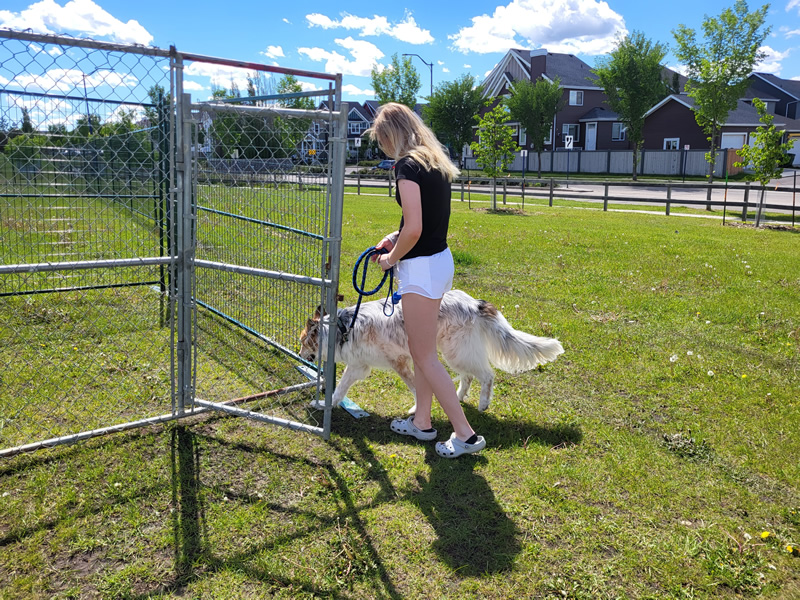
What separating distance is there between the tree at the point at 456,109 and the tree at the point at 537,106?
332 centimetres

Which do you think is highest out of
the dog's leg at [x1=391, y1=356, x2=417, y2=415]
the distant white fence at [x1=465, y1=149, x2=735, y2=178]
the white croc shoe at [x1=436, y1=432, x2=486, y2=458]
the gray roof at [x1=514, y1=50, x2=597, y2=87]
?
the gray roof at [x1=514, y1=50, x2=597, y2=87]

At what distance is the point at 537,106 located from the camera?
145ft

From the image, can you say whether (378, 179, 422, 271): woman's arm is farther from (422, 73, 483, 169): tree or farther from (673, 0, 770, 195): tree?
(422, 73, 483, 169): tree

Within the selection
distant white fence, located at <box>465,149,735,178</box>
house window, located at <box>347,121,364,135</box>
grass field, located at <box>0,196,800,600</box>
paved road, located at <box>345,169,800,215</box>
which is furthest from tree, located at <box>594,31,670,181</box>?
grass field, located at <box>0,196,800,600</box>

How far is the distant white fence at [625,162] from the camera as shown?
126 feet

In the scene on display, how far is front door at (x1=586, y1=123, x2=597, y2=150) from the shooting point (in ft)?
165

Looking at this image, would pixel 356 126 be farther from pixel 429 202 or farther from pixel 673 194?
pixel 429 202

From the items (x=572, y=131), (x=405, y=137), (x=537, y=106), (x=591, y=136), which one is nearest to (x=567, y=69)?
(x=572, y=131)

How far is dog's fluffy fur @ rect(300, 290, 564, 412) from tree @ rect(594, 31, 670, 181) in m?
37.2

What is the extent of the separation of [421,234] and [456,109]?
4668 centimetres

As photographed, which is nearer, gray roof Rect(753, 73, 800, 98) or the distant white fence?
the distant white fence

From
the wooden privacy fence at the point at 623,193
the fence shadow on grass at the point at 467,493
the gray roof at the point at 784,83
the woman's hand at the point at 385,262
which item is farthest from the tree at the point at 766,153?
the gray roof at the point at 784,83

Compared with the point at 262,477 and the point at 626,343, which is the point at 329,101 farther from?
the point at 626,343

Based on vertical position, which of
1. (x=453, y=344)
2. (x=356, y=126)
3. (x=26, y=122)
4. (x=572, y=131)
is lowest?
(x=453, y=344)
